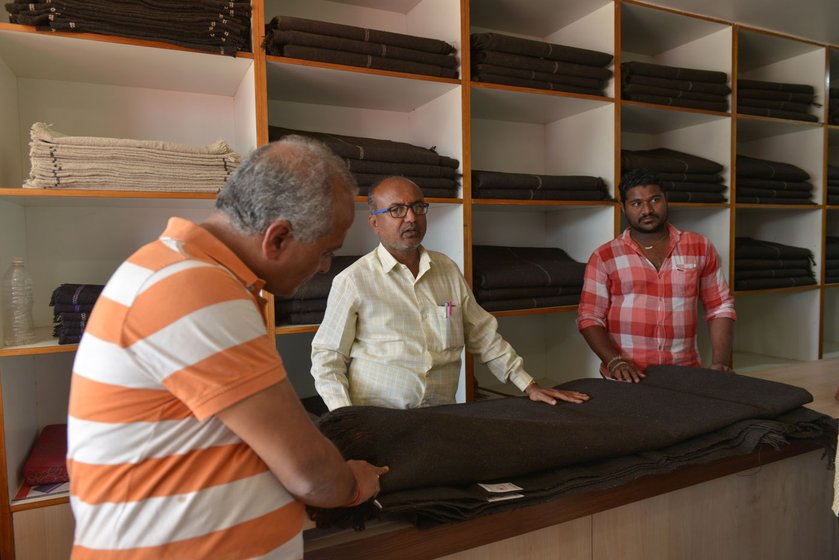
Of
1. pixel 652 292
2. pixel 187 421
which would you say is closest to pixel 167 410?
pixel 187 421

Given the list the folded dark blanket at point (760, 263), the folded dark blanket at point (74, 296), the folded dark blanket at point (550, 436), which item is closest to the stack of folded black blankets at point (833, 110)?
the folded dark blanket at point (760, 263)

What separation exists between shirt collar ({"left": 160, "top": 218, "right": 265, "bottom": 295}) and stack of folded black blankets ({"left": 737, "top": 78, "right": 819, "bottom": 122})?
317 cm

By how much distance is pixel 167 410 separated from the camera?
28.3 inches

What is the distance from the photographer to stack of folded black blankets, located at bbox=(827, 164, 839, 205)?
3488 mm

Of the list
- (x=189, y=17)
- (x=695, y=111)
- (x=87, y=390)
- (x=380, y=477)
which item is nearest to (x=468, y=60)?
(x=189, y=17)

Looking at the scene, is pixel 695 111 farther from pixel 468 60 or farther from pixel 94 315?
pixel 94 315

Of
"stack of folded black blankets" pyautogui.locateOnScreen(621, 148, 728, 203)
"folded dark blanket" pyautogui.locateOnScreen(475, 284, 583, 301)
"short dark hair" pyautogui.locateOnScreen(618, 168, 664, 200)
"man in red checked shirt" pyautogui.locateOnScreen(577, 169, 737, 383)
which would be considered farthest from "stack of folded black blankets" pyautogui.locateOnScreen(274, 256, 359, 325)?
"stack of folded black blankets" pyautogui.locateOnScreen(621, 148, 728, 203)

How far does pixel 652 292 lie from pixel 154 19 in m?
2.04

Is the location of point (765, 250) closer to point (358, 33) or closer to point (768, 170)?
point (768, 170)

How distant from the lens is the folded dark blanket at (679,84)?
2.76 meters

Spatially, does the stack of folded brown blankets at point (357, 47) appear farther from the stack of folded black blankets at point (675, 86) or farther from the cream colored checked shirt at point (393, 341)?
the stack of folded black blankets at point (675, 86)

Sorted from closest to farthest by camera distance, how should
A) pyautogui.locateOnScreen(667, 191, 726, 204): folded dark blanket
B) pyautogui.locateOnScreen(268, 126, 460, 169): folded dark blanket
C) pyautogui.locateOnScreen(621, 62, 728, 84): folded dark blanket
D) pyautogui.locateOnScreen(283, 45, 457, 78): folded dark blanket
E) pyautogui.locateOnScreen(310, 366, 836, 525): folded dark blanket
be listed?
1. pyautogui.locateOnScreen(310, 366, 836, 525): folded dark blanket
2. pyautogui.locateOnScreen(283, 45, 457, 78): folded dark blanket
3. pyautogui.locateOnScreen(268, 126, 460, 169): folded dark blanket
4. pyautogui.locateOnScreen(621, 62, 728, 84): folded dark blanket
5. pyautogui.locateOnScreen(667, 191, 726, 204): folded dark blanket

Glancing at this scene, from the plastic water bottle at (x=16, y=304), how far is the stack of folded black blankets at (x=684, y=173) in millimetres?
2519

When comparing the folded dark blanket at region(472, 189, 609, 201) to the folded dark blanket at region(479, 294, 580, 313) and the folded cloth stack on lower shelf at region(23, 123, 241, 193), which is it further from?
the folded cloth stack on lower shelf at region(23, 123, 241, 193)
